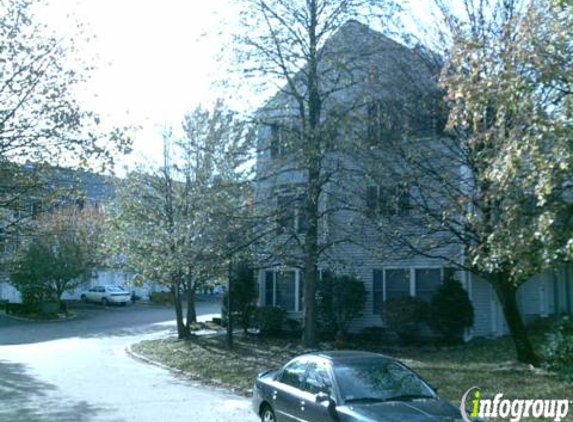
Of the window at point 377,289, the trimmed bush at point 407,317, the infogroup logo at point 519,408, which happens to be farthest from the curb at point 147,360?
the infogroup logo at point 519,408

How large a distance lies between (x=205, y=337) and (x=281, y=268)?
21.8 feet

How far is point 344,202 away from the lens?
1738 centimetres

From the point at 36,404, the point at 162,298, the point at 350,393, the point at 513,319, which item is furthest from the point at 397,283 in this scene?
the point at 162,298

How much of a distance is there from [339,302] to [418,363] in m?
6.01

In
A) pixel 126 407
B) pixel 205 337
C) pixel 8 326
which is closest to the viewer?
pixel 126 407

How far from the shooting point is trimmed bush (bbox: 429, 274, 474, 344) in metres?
20.0

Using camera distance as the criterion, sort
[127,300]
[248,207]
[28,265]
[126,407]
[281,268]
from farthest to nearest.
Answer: [127,300]
[28,265]
[281,268]
[248,207]
[126,407]

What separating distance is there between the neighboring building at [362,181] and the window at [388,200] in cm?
3

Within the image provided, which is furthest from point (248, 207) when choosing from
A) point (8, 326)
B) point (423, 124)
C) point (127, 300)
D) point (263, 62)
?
point (127, 300)

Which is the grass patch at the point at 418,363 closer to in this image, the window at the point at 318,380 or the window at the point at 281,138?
the window at the point at 318,380

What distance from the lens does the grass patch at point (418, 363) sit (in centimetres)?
1269

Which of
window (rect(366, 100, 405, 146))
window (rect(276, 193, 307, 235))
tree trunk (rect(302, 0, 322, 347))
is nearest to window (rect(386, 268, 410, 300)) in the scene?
tree trunk (rect(302, 0, 322, 347))

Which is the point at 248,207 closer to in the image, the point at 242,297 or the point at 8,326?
the point at 242,297

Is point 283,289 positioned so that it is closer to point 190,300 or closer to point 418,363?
point 190,300
